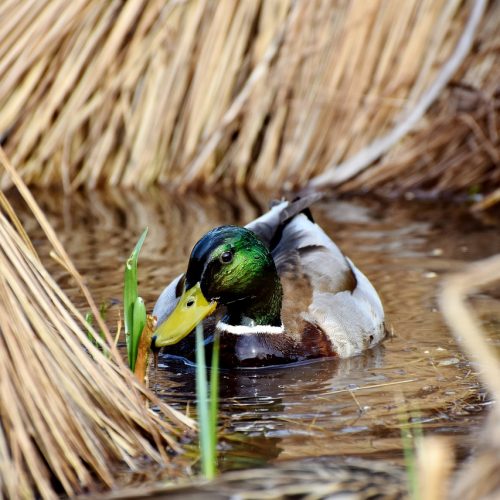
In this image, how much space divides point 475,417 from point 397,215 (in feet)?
13.7

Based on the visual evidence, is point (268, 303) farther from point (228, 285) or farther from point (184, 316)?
point (184, 316)

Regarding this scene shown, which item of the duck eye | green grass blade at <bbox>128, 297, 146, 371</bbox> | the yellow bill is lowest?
green grass blade at <bbox>128, 297, 146, 371</bbox>

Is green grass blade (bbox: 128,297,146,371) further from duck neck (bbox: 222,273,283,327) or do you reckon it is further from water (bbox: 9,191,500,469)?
duck neck (bbox: 222,273,283,327)

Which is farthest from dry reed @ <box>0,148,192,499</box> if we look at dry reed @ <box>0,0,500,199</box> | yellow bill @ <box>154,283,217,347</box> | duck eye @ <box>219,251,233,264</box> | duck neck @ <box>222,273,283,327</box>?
dry reed @ <box>0,0,500,199</box>

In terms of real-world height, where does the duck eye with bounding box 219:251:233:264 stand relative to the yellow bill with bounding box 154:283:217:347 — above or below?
above

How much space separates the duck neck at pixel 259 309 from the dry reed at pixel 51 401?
1.79 m

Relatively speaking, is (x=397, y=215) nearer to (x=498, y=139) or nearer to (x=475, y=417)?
(x=498, y=139)

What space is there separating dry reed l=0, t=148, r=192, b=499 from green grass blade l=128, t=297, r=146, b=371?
0.37 m

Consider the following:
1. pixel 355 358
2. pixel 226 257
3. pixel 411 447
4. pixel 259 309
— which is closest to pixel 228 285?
pixel 226 257

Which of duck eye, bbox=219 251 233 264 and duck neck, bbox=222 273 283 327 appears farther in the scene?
duck neck, bbox=222 273 283 327

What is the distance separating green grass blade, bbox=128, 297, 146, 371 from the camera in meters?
4.05

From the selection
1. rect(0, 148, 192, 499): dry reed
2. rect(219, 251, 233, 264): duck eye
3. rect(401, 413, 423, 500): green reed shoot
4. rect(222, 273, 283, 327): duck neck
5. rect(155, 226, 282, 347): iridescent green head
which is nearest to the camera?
rect(401, 413, 423, 500): green reed shoot

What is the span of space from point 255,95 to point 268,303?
3.49 metres

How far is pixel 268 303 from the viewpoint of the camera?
5.53 m
